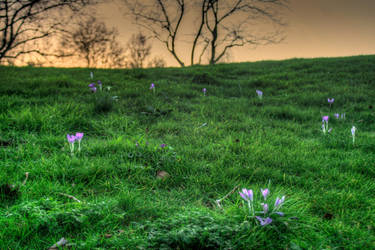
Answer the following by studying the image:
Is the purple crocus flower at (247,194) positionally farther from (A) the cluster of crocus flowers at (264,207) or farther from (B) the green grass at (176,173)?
(B) the green grass at (176,173)

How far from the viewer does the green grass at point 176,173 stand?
167 cm

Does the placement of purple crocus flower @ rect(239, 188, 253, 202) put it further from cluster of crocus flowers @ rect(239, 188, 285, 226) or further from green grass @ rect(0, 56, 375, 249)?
green grass @ rect(0, 56, 375, 249)

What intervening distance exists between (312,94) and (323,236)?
609 centimetres

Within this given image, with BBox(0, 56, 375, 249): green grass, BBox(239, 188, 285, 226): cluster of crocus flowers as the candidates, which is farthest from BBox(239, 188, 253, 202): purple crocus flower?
BBox(0, 56, 375, 249): green grass

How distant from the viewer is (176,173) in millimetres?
2697

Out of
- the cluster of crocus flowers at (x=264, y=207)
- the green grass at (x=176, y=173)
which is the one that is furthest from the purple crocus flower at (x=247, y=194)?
the green grass at (x=176, y=173)

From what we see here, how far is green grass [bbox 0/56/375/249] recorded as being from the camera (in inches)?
65.6

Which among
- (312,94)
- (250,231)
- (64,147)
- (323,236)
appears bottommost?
(323,236)

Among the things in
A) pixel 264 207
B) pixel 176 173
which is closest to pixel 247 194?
pixel 264 207

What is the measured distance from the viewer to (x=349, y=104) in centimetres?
638

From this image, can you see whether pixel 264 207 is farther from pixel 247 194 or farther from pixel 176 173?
pixel 176 173

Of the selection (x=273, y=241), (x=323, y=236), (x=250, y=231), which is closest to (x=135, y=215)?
(x=250, y=231)

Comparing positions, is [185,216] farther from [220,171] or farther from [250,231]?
[220,171]

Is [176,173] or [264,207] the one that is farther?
[176,173]
